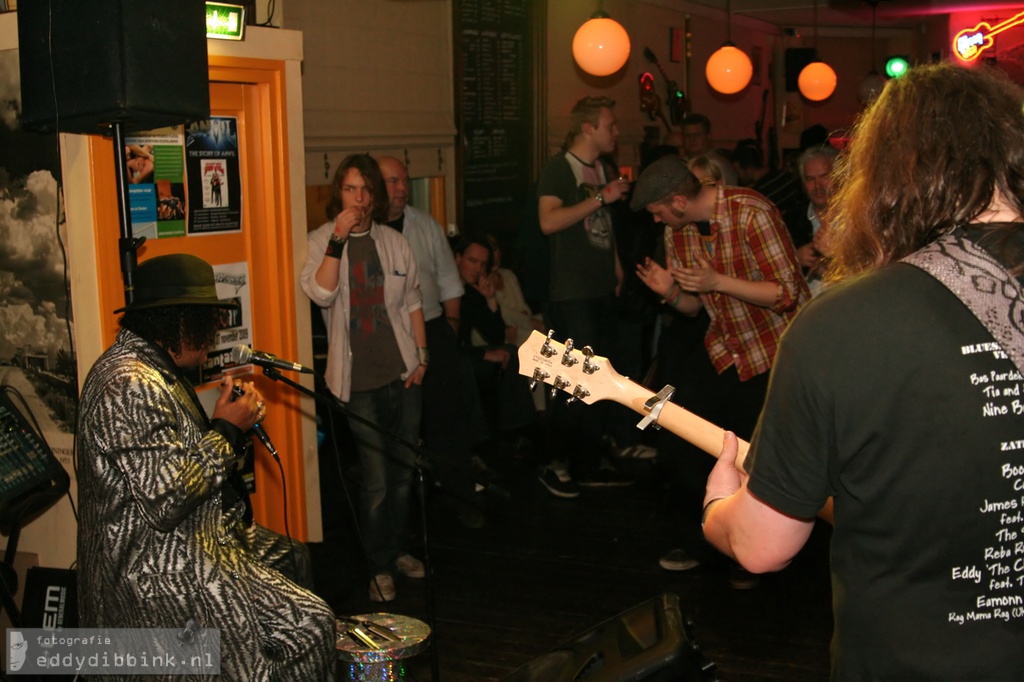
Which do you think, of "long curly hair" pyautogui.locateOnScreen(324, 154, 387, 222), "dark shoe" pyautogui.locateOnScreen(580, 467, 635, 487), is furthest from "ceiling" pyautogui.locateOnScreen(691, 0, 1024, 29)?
"long curly hair" pyautogui.locateOnScreen(324, 154, 387, 222)

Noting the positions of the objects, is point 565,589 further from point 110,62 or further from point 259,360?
point 110,62

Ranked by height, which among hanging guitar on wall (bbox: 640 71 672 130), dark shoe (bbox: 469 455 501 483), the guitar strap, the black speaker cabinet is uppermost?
hanging guitar on wall (bbox: 640 71 672 130)

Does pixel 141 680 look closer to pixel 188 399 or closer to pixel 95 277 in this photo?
pixel 188 399

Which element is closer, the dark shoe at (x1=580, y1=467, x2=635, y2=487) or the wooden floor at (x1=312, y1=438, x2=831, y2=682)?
the wooden floor at (x1=312, y1=438, x2=831, y2=682)

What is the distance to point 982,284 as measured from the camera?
1.44 meters

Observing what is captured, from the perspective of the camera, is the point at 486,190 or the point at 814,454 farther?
the point at 486,190

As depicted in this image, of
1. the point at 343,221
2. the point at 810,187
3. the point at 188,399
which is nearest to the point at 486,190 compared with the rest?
the point at 810,187

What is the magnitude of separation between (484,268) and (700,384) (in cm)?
175

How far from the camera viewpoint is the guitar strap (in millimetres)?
1421

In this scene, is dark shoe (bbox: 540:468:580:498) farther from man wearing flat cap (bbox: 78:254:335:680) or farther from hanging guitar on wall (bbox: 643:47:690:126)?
hanging guitar on wall (bbox: 643:47:690:126)

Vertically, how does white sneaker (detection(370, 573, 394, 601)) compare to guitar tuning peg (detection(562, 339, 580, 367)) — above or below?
below

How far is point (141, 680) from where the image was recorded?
2.40 m

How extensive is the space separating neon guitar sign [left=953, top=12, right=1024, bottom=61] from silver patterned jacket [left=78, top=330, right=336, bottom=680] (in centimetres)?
878

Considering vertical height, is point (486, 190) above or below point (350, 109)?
below
